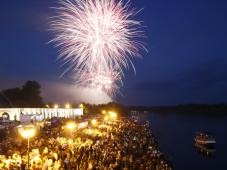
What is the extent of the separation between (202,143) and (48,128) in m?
30.0

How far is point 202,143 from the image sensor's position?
61438 millimetres

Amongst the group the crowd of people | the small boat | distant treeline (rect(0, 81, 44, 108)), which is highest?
distant treeline (rect(0, 81, 44, 108))

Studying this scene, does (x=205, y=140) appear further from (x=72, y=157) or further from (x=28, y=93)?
(x=28, y=93)

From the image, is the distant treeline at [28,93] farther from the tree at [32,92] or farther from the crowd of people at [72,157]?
the crowd of people at [72,157]

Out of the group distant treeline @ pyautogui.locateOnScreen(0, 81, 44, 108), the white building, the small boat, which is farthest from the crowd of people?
distant treeline @ pyautogui.locateOnScreen(0, 81, 44, 108)

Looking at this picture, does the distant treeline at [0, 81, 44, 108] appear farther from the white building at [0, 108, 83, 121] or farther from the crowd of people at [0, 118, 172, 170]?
the crowd of people at [0, 118, 172, 170]

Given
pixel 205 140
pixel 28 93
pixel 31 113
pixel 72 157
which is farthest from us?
pixel 28 93

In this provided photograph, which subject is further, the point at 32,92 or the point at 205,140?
the point at 32,92

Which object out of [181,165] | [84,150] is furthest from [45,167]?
[181,165]

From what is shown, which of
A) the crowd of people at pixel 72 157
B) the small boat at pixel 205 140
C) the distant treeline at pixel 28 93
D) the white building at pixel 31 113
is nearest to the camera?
the crowd of people at pixel 72 157

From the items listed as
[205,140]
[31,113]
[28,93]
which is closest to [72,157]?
[205,140]

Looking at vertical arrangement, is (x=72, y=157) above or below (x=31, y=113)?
below

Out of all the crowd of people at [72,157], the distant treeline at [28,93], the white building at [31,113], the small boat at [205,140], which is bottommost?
the small boat at [205,140]

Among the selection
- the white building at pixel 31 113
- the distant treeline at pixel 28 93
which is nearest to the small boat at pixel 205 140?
the white building at pixel 31 113
